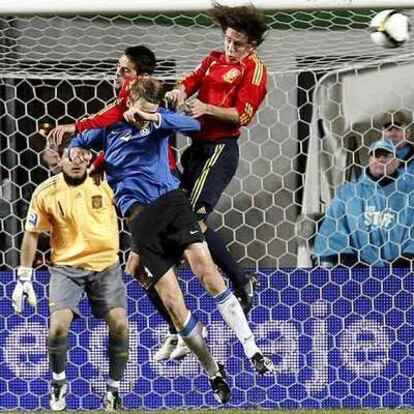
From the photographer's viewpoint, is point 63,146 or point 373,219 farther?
point 373,219

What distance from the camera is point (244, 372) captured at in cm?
1115

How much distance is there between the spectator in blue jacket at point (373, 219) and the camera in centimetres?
1091

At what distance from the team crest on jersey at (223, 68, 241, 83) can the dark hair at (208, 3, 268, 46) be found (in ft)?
0.60

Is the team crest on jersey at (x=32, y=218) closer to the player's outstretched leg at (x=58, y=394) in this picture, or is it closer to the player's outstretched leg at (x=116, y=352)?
the player's outstretched leg at (x=116, y=352)

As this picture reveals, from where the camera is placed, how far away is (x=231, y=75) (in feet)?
32.7

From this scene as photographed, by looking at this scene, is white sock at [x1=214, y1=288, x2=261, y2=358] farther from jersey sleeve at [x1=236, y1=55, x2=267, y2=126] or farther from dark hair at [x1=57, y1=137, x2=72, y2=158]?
dark hair at [x1=57, y1=137, x2=72, y2=158]

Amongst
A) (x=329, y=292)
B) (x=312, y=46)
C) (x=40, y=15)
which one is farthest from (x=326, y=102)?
(x=40, y=15)

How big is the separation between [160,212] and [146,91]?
2.02 ft

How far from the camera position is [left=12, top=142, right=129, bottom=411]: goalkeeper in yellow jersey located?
35.2 feet

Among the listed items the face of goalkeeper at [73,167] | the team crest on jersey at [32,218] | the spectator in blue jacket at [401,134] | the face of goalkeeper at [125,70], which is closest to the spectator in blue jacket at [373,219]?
the spectator in blue jacket at [401,134]

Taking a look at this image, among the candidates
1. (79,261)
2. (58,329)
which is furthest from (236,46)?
(58,329)

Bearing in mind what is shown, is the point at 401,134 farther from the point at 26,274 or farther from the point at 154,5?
the point at 26,274

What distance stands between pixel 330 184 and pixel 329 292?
615mm

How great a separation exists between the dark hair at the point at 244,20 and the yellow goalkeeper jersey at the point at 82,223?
1318 millimetres
